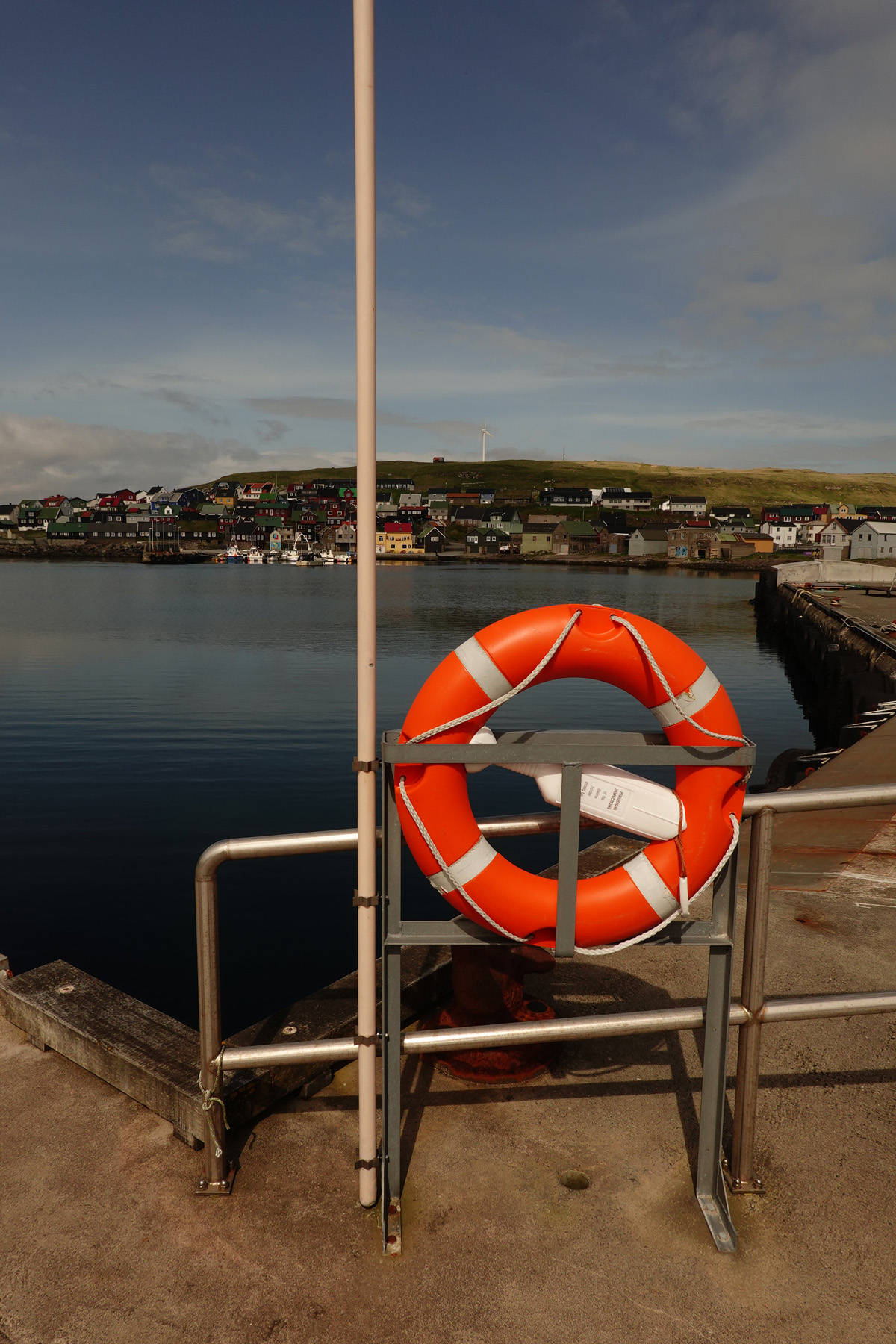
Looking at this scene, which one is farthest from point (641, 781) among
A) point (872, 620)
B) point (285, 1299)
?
point (872, 620)

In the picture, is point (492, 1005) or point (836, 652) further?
point (836, 652)

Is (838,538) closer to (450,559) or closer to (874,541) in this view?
(874,541)

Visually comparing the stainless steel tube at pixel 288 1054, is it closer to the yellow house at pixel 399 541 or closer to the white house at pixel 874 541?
the white house at pixel 874 541

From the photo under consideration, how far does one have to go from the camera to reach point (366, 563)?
2.10 metres

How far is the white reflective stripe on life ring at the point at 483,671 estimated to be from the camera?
7.43ft

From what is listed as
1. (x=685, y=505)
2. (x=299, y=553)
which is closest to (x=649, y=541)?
(x=685, y=505)

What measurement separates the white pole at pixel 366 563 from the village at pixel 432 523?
90761 mm

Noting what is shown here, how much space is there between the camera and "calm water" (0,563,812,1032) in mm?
7934

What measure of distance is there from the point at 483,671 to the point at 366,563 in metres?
0.44

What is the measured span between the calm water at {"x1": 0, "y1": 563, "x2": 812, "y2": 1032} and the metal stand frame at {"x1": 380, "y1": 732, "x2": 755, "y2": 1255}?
5037 millimetres

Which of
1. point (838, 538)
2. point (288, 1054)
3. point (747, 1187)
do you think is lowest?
point (747, 1187)

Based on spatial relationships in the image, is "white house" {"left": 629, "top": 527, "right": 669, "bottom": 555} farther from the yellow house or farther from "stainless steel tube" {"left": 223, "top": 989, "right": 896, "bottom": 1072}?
"stainless steel tube" {"left": 223, "top": 989, "right": 896, "bottom": 1072}

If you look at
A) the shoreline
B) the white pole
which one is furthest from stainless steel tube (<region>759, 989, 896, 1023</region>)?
the shoreline

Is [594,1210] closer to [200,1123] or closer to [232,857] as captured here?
[200,1123]
